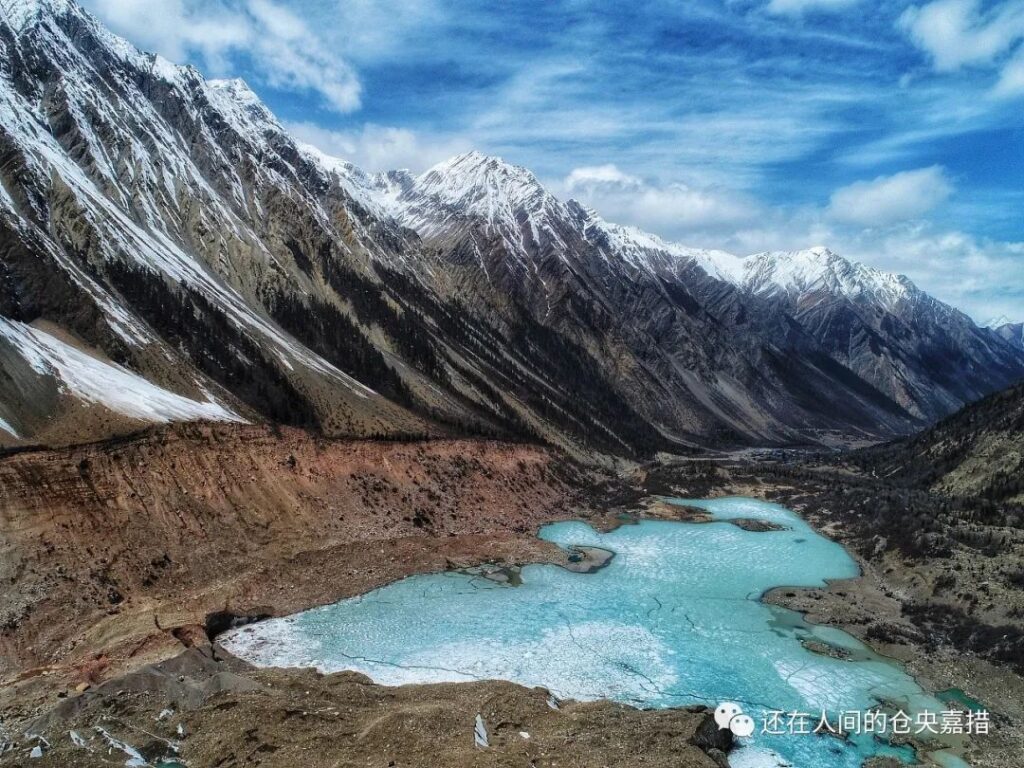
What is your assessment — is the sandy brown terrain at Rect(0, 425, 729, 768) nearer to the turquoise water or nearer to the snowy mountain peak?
the turquoise water

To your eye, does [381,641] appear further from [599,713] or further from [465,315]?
[465,315]

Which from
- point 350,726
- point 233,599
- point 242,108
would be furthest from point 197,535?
point 242,108

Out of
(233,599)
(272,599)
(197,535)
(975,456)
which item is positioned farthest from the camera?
(975,456)

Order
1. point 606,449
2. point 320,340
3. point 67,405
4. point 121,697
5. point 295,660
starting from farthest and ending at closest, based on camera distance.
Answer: point 606,449
point 320,340
point 67,405
point 295,660
point 121,697

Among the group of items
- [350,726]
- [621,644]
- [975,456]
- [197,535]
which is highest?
[975,456]

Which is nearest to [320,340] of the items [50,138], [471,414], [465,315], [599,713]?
[471,414]

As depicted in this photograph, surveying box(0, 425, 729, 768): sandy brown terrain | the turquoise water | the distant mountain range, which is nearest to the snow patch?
the distant mountain range

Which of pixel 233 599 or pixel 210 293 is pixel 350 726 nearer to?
pixel 233 599
